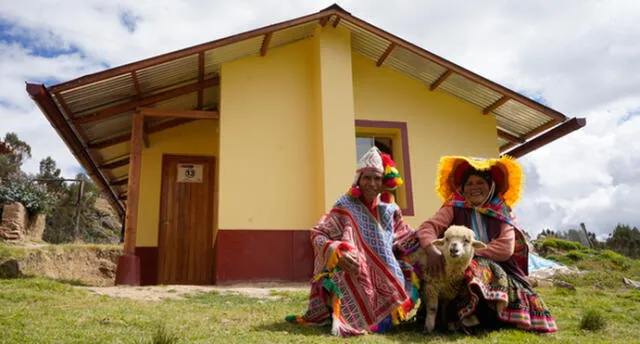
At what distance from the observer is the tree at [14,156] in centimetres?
2726

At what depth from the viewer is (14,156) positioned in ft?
97.3

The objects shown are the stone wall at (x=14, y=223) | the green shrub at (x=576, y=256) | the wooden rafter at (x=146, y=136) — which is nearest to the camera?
the wooden rafter at (x=146, y=136)

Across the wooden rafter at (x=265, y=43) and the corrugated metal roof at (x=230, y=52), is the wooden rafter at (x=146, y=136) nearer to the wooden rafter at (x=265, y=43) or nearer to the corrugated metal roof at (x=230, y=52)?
the corrugated metal roof at (x=230, y=52)

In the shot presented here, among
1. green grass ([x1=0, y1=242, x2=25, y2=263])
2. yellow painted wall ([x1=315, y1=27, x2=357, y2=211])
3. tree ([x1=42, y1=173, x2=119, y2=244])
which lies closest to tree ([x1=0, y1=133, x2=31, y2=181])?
tree ([x1=42, y1=173, x2=119, y2=244])

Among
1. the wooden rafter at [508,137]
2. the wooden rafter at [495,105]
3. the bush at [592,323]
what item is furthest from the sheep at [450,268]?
the wooden rafter at [508,137]

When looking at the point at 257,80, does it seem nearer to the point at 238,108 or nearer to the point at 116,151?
the point at 238,108

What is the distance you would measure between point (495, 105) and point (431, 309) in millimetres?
7644

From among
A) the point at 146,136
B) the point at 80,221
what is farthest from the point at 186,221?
the point at 80,221

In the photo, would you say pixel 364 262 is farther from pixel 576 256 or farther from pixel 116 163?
pixel 576 256

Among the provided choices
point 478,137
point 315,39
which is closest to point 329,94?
point 315,39

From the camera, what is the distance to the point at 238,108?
9.85 meters

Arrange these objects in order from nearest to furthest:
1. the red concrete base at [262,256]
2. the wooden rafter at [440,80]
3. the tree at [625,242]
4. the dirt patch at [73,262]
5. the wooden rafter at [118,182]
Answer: the red concrete base at [262,256] → the wooden rafter at [440,80] → the dirt patch at [73,262] → the wooden rafter at [118,182] → the tree at [625,242]

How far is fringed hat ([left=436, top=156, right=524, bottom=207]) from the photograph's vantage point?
4680mm

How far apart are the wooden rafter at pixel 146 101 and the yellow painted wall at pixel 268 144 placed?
2.17 ft
